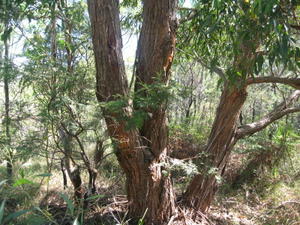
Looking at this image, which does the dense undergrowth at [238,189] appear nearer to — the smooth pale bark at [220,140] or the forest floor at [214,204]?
the forest floor at [214,204]

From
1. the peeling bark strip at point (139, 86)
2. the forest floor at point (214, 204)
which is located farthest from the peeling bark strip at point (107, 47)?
the forest floor at point (214, 204)

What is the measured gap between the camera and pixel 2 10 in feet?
7.75

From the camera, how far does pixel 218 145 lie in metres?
3.25

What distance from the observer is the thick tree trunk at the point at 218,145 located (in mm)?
3164

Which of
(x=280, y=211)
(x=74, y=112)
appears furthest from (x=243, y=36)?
(x=280, y=211)

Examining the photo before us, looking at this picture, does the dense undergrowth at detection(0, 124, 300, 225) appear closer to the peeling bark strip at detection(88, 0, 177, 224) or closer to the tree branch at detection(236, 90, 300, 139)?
the peeling bark strip at detection(88, 0, 177, 224)

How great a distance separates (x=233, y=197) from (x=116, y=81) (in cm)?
329

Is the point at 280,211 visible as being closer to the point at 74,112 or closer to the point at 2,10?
the point at 74,112

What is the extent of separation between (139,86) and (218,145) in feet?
4.13

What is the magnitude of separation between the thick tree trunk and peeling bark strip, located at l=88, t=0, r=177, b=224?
0.38 metres

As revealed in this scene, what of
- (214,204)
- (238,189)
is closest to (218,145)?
(214,204)

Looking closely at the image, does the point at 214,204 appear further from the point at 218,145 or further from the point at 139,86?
the point at 139,86

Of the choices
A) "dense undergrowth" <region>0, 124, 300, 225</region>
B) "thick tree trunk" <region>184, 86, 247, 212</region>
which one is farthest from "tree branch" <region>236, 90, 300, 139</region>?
"dense undergrowth" <region>0, 124, 300, 225</region>

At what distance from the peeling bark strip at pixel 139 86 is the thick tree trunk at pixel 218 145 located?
1.23 ft
